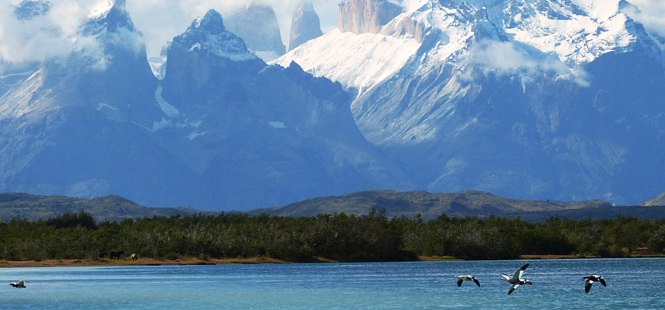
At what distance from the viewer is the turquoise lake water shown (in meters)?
132

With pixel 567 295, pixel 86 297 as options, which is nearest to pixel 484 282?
pixel 567 295

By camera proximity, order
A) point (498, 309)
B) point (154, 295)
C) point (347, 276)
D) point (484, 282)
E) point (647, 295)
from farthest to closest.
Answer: point (347, 276) → point (484, 282) → point (154, 295) → point (647, 295) → point (498, 309)

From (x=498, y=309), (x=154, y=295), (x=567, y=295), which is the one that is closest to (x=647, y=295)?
(x=567, y=295)

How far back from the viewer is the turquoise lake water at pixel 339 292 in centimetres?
13188

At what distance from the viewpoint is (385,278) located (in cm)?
18300

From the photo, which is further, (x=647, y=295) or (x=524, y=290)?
(x=524, y=290)

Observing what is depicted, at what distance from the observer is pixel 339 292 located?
151 m

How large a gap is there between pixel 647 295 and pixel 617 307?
16.6 meters

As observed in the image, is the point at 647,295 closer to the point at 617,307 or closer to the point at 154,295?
the point at 617,307

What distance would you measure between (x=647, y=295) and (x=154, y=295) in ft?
191

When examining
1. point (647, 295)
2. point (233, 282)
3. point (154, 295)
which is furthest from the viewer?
point (233, 282)

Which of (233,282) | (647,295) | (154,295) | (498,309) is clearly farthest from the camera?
(233,282)

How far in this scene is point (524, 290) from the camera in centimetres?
15275

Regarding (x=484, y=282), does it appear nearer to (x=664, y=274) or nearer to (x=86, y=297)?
(x=664, y=274)
